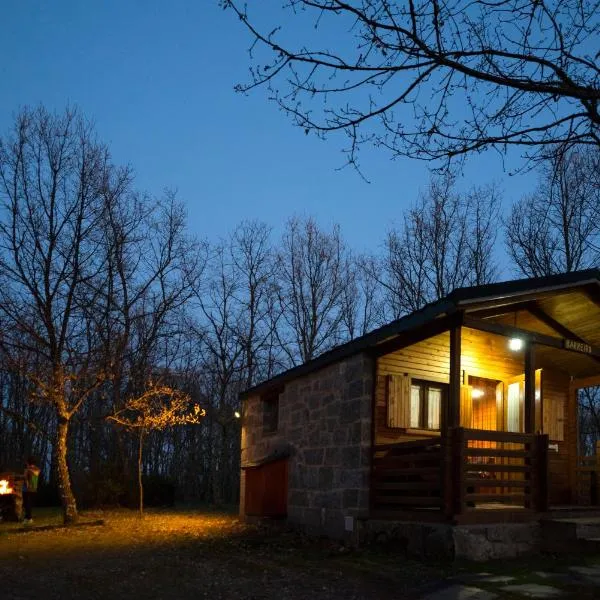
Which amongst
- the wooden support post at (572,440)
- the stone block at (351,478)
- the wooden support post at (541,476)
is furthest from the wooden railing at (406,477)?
the wooden support post at (572,440)

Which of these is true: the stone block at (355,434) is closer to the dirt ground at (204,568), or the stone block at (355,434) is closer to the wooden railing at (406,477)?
the wooden railing at (406,477)

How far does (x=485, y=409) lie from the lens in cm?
1363

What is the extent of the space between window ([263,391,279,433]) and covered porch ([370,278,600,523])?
3916 mm

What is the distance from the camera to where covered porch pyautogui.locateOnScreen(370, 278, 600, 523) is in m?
9.79

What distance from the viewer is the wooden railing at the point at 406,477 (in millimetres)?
10094

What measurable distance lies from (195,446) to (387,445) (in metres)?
21.3

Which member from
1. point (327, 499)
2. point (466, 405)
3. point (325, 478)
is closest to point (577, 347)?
point (466, 405)

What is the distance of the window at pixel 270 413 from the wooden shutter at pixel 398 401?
13.6ft

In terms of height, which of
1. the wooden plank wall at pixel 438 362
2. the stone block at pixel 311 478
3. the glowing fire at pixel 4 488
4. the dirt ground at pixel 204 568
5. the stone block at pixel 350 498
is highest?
Answer: the wooden plank wall at pixel 438 362

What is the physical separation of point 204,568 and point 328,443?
3.91 metres

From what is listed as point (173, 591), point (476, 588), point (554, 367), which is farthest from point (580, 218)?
point (173, 591)

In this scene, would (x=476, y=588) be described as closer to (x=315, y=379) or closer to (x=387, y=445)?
(x=387, y=445)

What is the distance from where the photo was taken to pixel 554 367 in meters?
14.5

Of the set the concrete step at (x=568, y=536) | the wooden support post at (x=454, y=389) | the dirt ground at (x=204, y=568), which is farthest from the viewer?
the concrete step at (x=568, y=536)
